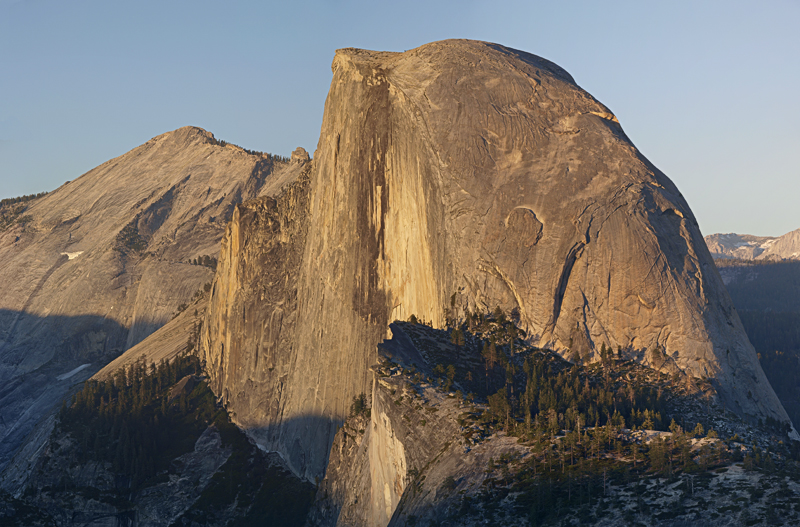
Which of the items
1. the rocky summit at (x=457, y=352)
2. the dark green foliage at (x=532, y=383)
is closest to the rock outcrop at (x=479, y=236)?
the rocky summit at (x=457, y=352)

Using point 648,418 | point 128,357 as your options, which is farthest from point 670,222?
point 128,357

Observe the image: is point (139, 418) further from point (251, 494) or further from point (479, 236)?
point (479, 236)

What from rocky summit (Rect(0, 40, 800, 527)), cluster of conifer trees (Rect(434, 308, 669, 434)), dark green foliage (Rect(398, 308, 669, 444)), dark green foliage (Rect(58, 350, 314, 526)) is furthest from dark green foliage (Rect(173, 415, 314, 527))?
cluster of conifer trees (Rect(434, 308, 669, 434))

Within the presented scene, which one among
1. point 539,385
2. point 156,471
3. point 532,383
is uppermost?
point 532,383

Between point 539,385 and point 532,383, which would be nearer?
point 532,383

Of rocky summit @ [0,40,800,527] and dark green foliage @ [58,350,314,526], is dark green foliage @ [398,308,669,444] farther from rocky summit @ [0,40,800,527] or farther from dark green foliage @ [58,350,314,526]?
dark green foliage @ [58,350,314,526]

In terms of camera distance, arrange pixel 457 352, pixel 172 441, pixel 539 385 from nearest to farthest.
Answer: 1. pixel 539 385
2. pixel 457 352
3. pixel 172 441

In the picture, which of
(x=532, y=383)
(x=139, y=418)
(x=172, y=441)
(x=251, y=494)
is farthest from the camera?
(x=139, y=418)

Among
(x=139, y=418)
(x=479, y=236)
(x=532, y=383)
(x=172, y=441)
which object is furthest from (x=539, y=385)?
(x=139, y=418)

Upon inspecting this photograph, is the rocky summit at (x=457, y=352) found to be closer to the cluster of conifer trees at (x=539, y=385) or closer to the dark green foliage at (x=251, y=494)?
the cluster of conifer trees at (x=539, y=385)
